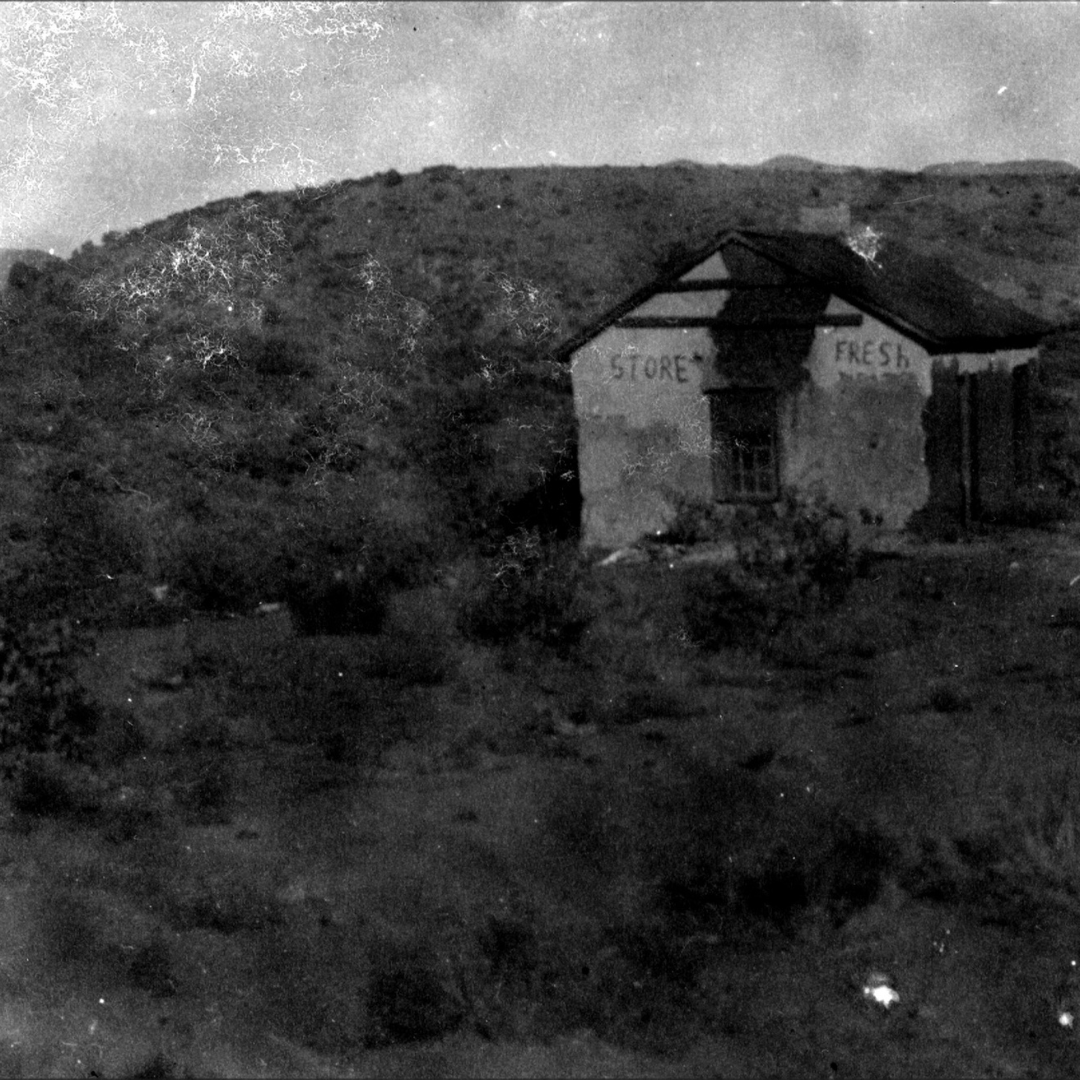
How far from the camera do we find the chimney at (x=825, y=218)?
11.2 meters

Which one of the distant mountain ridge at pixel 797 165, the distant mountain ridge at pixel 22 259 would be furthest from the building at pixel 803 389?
the distant mountain ridge at pixel 22 259

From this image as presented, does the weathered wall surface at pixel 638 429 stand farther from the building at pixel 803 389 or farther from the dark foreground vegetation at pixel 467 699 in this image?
the dark foreground vegetation at pixel 467 699

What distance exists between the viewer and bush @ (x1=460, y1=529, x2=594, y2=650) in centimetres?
929

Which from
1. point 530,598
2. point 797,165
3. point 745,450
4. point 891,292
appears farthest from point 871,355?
point 530,598

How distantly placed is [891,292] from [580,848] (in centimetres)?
589

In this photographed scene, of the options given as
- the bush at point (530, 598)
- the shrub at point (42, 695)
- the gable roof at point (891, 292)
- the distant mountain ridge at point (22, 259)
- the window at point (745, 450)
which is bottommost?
the shrub at point (42, 695)

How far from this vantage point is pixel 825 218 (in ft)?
37.4

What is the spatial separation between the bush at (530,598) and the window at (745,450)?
1.24 metres

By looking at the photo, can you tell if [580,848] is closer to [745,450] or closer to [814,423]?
[745,450]

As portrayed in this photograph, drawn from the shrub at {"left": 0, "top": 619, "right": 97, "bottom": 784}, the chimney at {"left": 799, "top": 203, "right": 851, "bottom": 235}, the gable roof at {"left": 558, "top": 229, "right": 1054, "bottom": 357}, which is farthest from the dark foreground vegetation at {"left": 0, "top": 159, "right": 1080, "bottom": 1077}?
the gable roof at {"left": 558, "top": 229, "right": 1054, "bottom": 357}

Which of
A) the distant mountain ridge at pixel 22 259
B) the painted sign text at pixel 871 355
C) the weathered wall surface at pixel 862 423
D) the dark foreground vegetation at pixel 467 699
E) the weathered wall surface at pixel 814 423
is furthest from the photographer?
the painted sign text at pixel 871 355

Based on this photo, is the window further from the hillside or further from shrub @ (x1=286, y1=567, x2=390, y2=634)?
shrub @ (x1=286, y1=567, x2=390, y2=634)

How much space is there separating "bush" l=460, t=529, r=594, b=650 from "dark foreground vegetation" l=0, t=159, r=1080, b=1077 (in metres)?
0.04

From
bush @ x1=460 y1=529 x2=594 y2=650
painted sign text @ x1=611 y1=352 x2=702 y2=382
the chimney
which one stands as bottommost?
bush @ x1=460 y1=529 x2=594 y2=650
